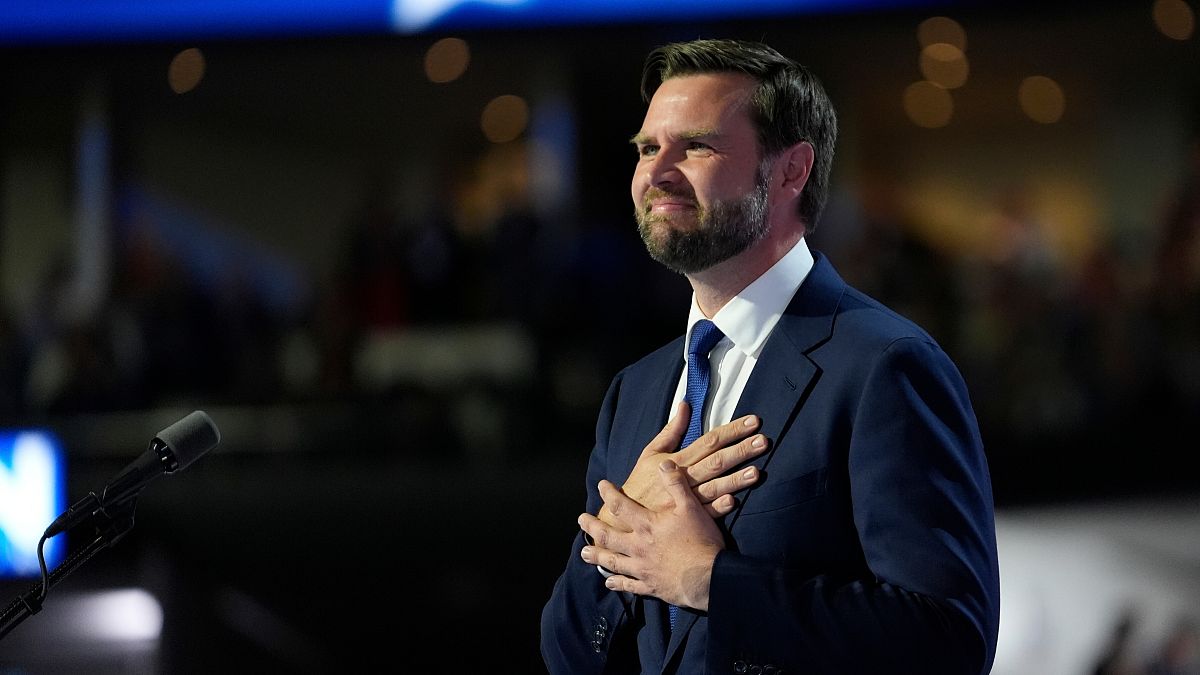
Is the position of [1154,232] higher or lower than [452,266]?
lower

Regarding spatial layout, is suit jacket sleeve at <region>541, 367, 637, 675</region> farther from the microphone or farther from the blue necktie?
the microphone

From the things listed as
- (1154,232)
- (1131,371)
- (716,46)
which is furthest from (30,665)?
(1154,232)

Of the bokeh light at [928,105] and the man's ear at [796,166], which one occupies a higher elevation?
the bokeh light at [928,105]

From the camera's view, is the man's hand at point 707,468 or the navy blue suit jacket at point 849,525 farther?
the man's hand at point 707,468

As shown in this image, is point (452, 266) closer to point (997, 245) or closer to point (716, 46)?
point (997, 245)

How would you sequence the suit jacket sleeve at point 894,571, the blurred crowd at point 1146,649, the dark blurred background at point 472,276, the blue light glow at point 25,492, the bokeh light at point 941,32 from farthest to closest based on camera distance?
the bokeh light at point 941,32, the dark blurred background at point 472,276, the blurred crowd at point 1146,649, the blue light glow at point 25,492, the suit jacket sleeve at point 894,571

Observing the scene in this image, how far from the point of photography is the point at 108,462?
252 inches

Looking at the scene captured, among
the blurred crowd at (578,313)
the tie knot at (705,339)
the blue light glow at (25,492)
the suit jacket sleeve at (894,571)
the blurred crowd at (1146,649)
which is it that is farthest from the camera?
the blurred crowd at (578,313)

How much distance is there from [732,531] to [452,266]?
17.3ft

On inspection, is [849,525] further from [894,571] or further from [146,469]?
[146,469]

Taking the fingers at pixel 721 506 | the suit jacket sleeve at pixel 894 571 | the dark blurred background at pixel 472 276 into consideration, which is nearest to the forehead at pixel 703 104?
the suit jacket sleeve at pixel 894 571

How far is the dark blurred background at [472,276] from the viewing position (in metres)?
5.75

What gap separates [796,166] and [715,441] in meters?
0.46

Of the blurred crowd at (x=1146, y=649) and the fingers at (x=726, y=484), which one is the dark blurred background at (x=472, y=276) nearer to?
the blurred crowd at (x=1146, y=649)
